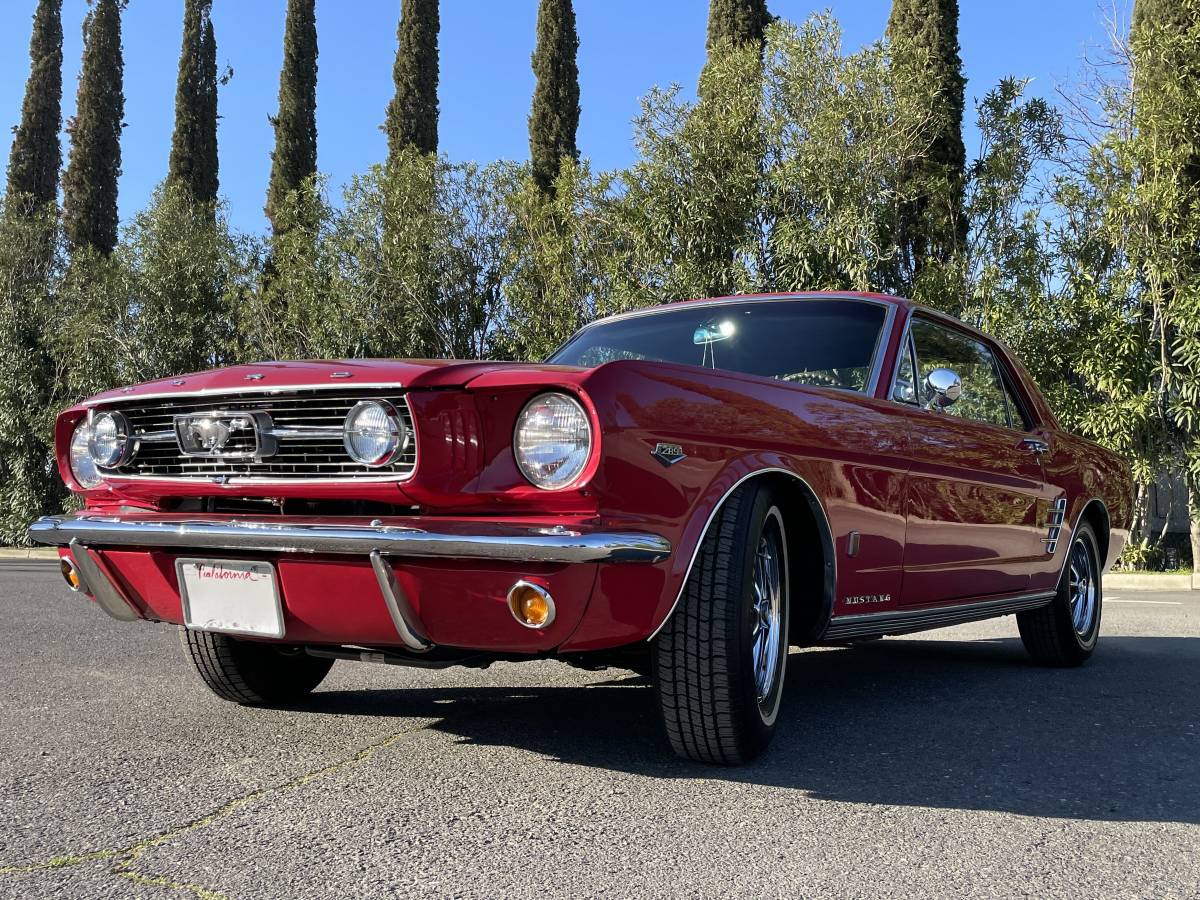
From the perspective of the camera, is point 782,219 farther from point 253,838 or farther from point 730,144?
point 253,838

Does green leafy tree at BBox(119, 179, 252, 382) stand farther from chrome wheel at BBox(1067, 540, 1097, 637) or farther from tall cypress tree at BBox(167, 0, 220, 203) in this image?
chrome wheel at BBox(1067, 540, 1097, 637)

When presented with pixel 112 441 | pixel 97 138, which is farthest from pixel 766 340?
pixel 97 138

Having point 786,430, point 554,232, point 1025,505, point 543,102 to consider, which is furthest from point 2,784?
point 543,102

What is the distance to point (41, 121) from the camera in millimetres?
31609

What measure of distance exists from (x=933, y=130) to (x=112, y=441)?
1328 cm

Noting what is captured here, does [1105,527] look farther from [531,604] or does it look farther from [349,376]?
[349,376]

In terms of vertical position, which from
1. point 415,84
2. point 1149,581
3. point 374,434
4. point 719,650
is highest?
point 415,84

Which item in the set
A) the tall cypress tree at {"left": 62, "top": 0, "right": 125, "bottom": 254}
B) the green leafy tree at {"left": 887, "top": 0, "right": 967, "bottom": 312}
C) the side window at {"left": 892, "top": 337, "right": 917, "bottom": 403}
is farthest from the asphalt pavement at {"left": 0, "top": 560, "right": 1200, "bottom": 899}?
the tall cypress tree at {"left": 62, "top": 0, "right": 125, "bottom": 254}

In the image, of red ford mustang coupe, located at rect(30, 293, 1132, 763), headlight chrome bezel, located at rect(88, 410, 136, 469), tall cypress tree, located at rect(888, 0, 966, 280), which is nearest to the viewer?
red ford mustang coupe, located at rect(30, 293, 1132, 763)

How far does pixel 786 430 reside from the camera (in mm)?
3189

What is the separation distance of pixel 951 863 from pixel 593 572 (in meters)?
0.98

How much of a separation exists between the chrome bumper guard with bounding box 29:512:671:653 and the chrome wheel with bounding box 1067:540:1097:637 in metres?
3.48

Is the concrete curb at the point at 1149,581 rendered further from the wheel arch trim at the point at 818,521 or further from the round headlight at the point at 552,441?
the round headlight at the point at 552,441

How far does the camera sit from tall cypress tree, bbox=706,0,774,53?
18422 millimetres
